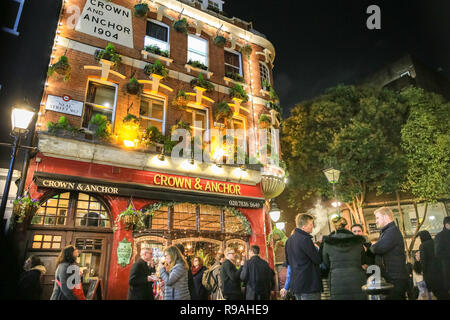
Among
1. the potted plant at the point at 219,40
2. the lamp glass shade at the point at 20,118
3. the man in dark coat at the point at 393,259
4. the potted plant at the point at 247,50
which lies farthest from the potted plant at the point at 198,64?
the man in dark coat at the point at 393,259

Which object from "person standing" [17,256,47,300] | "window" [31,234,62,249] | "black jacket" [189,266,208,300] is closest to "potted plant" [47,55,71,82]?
"window" [31,234,62,249]

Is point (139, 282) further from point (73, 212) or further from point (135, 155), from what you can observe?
point (135, 155)

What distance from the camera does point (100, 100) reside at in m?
10.8

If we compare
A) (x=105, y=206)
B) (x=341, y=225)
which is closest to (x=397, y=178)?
(x=341, y=225)

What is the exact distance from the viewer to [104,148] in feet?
32.0

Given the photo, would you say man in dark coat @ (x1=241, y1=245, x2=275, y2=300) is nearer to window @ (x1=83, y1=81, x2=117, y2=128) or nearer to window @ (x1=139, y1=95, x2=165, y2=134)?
window @ (x1=139, y1=95, x2=165, y2=134)

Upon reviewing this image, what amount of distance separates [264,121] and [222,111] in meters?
2.28

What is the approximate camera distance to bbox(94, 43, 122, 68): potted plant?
420 inches

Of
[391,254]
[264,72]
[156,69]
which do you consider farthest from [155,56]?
[391,254]

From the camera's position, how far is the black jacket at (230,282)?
253 inches

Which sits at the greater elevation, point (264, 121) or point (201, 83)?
point (201, 83)

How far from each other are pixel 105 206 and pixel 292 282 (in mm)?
6861

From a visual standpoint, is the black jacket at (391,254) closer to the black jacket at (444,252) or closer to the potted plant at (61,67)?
the black jacket at (444,252)
